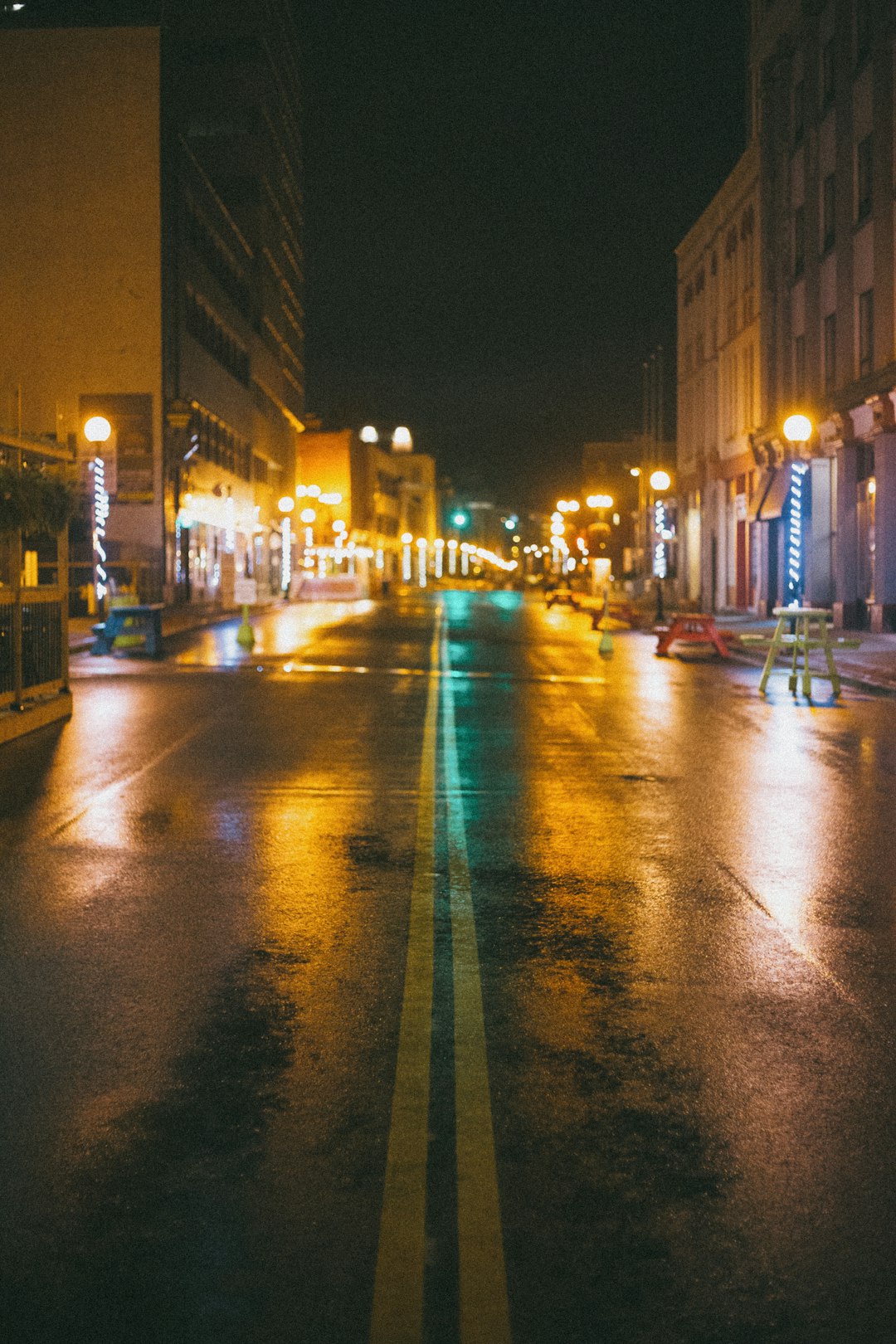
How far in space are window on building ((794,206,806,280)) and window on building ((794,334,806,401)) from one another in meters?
1.87

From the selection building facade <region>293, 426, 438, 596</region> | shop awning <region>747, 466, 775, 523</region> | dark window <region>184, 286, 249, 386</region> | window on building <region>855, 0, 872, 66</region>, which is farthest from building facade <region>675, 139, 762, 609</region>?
building facade <region>293, 426, 438, 596</region>

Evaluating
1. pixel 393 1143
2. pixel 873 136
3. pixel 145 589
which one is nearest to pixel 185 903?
pixel 393 1143

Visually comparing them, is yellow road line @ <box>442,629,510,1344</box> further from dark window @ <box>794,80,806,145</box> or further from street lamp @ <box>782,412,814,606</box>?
dark window @ <box>794,80,806,145</box>

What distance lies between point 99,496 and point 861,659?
75.9ft

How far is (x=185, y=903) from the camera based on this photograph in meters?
8.28

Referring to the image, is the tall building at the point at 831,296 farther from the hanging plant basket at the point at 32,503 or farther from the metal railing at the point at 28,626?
the hanging plant basket at the point at 32,503

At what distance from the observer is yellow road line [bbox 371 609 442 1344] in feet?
11.8

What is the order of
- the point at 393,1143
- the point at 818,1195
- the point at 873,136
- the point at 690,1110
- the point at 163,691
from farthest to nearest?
1. the point at 873,136
2. the point at 163,691
3. the point at 690,1110
4. the point at 393,1143
5. the point at 818,1195

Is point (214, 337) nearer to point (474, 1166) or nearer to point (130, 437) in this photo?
point (130, 437)

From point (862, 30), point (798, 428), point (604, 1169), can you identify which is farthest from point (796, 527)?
point (604, 1169)

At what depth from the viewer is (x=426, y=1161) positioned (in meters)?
4.55

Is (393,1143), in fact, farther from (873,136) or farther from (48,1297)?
(873,136)

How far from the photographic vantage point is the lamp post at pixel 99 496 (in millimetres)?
41000

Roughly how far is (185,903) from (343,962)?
1.56 metres
